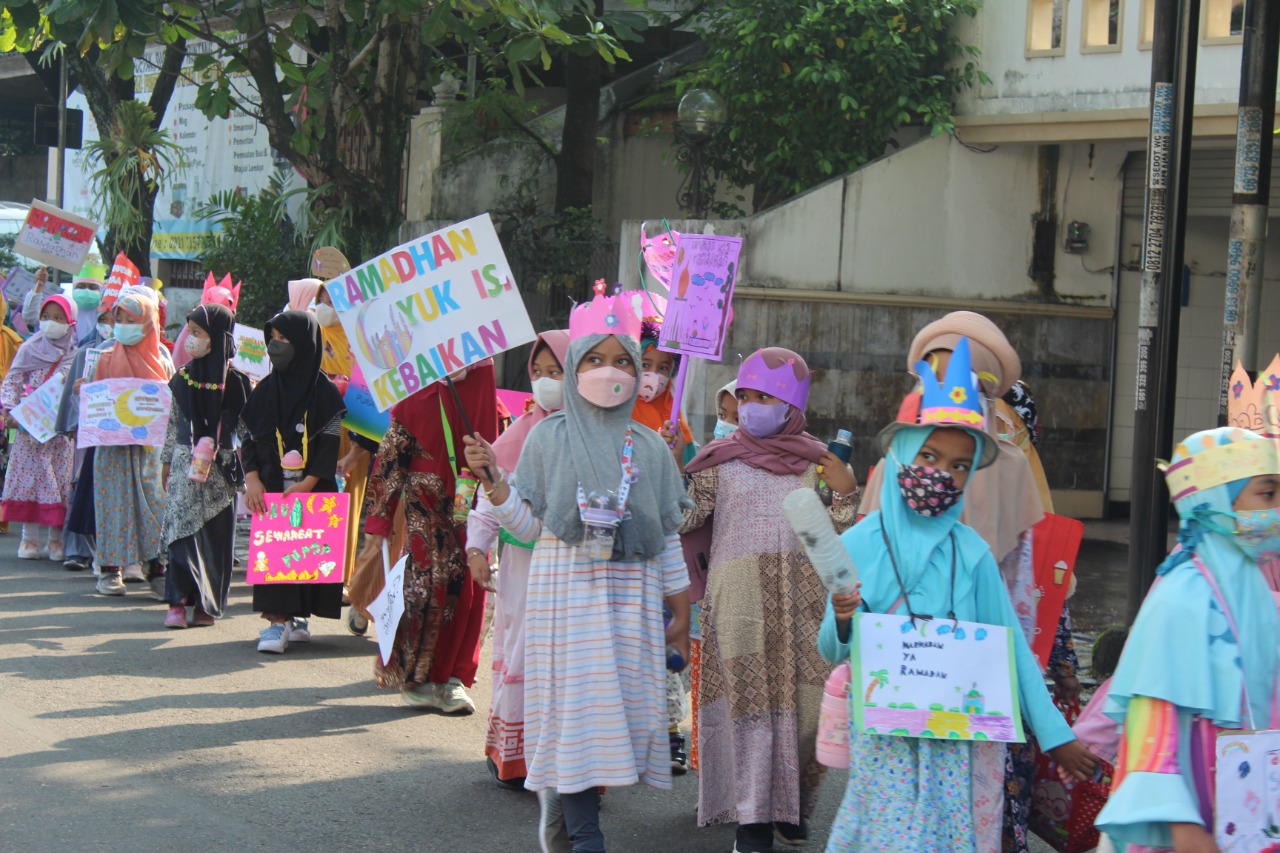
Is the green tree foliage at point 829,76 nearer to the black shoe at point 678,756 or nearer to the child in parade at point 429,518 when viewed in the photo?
the child in parade at point 429,518

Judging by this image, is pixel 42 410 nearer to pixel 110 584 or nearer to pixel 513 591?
pixel 110 584

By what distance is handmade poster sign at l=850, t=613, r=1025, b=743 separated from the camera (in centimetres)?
372

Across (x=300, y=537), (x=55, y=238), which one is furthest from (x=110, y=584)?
(x=55, y=238)

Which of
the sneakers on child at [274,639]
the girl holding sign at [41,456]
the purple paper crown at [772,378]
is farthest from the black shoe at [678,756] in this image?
the girl holding sign at [41,456]

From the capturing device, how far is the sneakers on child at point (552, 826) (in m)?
4.79

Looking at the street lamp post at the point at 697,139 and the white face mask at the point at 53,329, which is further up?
the street lamp post at the point at 697,139

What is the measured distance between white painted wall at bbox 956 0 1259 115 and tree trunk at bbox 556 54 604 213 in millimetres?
4176

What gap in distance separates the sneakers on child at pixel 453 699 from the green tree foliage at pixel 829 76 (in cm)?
803

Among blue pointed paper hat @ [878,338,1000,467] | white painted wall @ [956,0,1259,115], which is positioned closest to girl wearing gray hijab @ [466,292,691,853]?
blue pointed paper hat @ [878,338,1000,467]

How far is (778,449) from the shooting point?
203 inches

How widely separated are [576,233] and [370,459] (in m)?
6.93

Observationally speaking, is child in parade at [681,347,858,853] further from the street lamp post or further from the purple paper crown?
the street lamp post

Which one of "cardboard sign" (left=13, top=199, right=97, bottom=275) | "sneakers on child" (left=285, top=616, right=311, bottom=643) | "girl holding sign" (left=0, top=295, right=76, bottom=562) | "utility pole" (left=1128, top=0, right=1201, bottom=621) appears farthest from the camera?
"cardboard sign" (left=13, top=199, right=97, bottom=275)

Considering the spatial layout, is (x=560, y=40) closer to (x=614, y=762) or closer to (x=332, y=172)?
(x=332, y=172)
